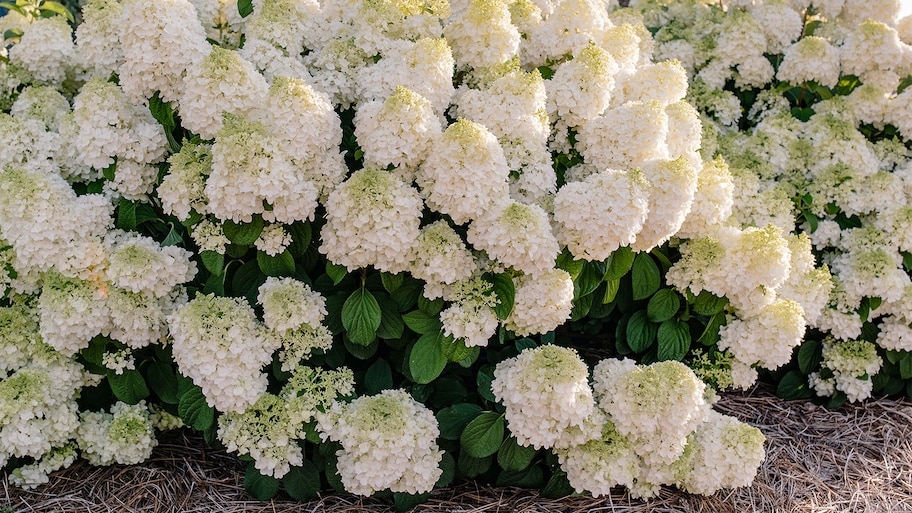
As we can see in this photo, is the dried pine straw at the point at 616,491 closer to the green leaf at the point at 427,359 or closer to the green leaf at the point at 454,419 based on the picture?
the green leaf at the point at 454,419

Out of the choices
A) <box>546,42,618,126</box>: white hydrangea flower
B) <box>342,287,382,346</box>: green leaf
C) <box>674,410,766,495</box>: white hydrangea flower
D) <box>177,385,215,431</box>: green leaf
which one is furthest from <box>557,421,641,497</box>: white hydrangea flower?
<box>177,385,215,431</box>: green leaf

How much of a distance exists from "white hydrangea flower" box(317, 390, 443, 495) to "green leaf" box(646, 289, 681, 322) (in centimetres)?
102

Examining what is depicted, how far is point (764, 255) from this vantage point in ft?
9.31

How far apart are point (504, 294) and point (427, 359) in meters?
0.36

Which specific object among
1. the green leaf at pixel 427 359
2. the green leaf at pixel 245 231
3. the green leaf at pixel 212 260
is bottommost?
the green leaf at pixel 427 359

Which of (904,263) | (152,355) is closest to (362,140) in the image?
(152,355)

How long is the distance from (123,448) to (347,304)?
1.06m

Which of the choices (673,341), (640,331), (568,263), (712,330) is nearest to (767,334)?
(712,330)

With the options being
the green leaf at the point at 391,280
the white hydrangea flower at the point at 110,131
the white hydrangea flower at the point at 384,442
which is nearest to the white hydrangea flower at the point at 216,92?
the white hydrangea flower at the point at 110,131

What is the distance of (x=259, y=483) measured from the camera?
9.21ft

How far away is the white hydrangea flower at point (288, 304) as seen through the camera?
2574mm

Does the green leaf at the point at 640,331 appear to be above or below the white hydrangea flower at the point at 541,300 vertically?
below

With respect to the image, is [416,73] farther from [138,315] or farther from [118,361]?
[118,361]

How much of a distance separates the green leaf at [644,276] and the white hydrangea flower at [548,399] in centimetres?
51
